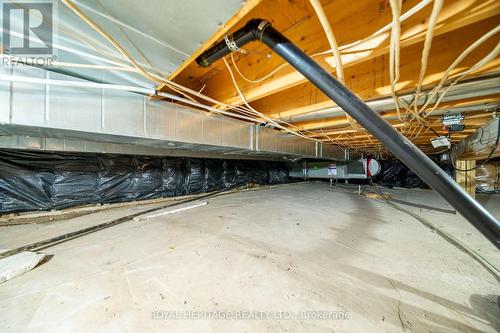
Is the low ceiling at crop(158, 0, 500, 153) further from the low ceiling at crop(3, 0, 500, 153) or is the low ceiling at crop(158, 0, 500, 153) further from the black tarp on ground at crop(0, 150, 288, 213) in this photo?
the black tarp on ground at crop(0, 150, 288, 213)

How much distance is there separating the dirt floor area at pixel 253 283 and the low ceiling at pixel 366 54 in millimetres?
1020

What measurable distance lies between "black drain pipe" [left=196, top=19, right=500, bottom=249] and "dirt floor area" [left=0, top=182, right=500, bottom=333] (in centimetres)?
53

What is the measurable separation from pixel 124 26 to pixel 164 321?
111cm

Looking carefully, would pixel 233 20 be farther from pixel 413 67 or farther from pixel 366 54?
pixel 413 67

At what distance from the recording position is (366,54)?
78 centimetres

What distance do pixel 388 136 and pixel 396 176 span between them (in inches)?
248

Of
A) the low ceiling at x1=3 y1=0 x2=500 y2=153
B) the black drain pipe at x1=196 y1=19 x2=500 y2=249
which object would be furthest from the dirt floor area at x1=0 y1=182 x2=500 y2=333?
the low ceiling at x1=3 y1=0 x2=500 y2=153

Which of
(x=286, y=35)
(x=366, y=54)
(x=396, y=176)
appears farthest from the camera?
(x=396, y=176)

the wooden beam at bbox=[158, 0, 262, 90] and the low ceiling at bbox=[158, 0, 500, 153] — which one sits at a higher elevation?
the low ceiling at bbox=[158, 0, 500, 153]

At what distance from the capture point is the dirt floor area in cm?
65

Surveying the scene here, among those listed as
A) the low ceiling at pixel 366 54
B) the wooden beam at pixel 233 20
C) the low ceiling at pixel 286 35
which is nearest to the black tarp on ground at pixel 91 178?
the low ceiling at pixel 286 35

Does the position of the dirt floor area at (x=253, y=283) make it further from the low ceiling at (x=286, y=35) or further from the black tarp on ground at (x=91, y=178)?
the low ceiling at (x=286, y=35)

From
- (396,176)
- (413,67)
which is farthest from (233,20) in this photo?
(396,176)

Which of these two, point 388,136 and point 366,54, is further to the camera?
point 366,54
